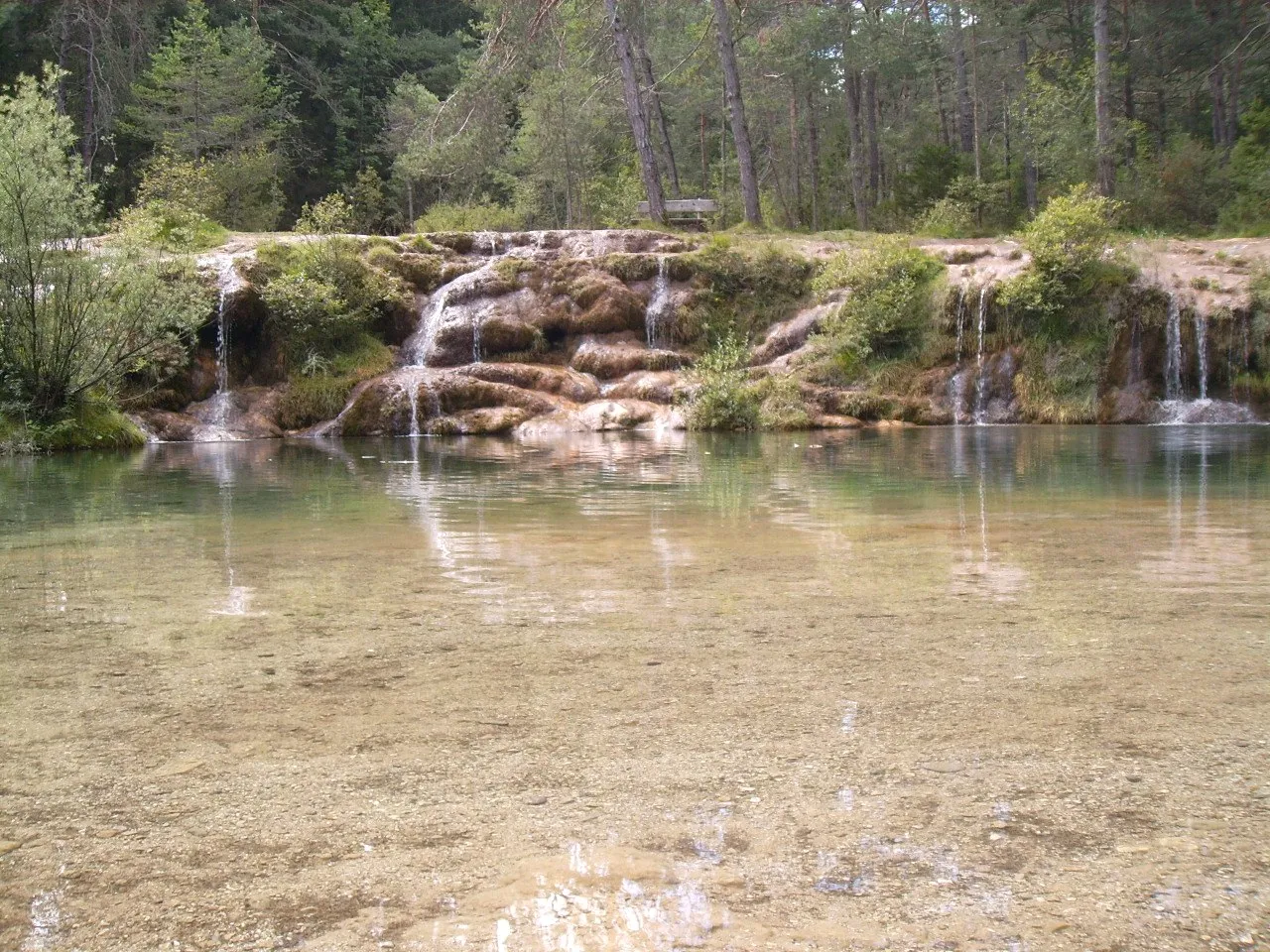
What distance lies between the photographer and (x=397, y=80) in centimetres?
4153

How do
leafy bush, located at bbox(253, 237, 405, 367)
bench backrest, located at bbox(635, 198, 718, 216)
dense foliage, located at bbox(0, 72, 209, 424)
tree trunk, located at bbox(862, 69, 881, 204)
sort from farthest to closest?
1. tree trunk, located at bbox(862, 69, 881, 204)
2. bench backrest, located at bbox(635, 198, 718, 216)
3. leafy bush, located at bbox(253, 237, 405, 367)
4. dense foliage, located at bbox(0, 72, 209, 424)

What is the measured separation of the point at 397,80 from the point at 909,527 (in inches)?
1542

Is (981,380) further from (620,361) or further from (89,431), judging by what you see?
(89,431)

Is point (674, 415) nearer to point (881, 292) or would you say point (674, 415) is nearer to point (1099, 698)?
point (881, 292)

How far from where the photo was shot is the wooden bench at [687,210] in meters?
30.0

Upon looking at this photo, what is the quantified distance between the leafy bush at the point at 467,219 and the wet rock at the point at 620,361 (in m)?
11.3

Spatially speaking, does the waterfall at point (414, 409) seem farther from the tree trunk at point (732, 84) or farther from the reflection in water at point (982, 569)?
the reflection in water at point (982, 569)

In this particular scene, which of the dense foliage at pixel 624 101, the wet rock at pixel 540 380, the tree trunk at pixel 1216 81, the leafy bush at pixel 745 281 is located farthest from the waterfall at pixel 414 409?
the tree trunk at pixel 1216 81

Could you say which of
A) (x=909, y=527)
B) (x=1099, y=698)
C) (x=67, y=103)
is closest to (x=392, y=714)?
(x=1099, y=698)

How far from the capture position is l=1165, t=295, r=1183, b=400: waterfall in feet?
66.7

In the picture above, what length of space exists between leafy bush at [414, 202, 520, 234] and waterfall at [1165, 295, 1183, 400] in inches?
769

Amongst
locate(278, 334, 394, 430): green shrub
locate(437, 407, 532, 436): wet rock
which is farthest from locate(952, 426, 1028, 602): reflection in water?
locate(278, 334, 394, 430): green shrub

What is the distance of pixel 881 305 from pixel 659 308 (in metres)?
4.77

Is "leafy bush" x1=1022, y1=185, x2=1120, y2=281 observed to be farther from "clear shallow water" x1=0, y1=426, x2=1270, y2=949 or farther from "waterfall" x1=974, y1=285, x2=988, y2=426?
"clear shallow water" x1=0, y1=426, x2=1270, y2=949
